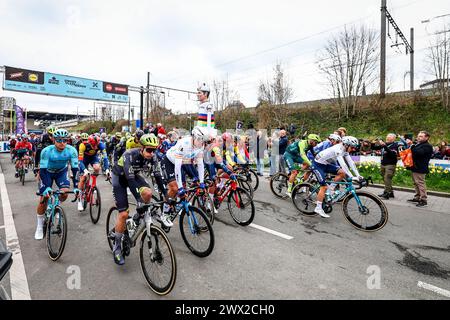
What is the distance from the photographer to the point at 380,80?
18438 millimetres

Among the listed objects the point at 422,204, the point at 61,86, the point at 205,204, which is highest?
the point at 61,86

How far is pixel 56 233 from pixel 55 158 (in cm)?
163

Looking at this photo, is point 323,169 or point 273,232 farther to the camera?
point 323,169

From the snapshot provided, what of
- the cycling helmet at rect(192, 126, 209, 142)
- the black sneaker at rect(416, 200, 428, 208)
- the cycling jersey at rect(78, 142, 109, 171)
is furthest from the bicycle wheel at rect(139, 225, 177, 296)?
the black sneaker at rect(416, 200, 428, 208)

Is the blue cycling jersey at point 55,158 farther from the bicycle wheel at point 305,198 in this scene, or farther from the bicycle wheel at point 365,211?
the bicycle wheel at point 365,211

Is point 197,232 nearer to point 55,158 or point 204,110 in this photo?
point 204,110

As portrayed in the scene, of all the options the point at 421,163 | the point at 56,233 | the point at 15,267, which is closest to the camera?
the point at 15,267

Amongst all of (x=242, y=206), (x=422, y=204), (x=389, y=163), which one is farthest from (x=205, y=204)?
(x=389, y=163)

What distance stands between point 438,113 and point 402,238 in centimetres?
1842

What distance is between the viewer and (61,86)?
870 inches

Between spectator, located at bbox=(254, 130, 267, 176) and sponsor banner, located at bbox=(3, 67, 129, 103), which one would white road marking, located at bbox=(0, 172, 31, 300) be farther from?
sponsor banner, located at bbox=(3, 67, 129, 103)

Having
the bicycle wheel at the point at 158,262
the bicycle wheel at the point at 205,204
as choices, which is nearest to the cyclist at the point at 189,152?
the bicycle wheel at the point at 205,204
